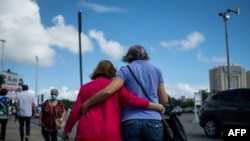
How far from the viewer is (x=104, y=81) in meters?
4.22

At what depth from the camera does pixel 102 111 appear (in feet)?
13.3

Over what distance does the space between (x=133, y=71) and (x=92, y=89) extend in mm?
473

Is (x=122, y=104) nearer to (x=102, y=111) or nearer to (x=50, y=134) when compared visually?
(x=102, y=111)

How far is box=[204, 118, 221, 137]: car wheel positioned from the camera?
45.1 feet

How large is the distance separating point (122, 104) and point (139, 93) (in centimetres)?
21

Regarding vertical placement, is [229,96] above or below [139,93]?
below

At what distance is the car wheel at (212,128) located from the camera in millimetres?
13742

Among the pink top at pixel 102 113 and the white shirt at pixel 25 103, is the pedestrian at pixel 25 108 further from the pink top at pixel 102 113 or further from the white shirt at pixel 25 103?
the pink top at pixel 102 113

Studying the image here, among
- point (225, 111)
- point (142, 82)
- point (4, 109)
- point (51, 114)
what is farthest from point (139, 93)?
point (225, 111)

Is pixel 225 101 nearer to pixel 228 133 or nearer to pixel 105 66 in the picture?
pixel 228 133

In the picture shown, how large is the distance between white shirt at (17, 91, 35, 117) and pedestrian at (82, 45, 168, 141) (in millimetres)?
7489

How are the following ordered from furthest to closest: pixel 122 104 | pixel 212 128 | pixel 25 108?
pixel 212 128
pixel 25 108
pixel 122 104

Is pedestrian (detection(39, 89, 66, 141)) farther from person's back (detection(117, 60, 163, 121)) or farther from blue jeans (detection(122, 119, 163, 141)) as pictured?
blue jeans (detection(122, 119, 163, 141))

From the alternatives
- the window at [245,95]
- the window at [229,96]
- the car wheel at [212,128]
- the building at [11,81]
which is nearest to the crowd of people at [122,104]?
the window at [245,95]
